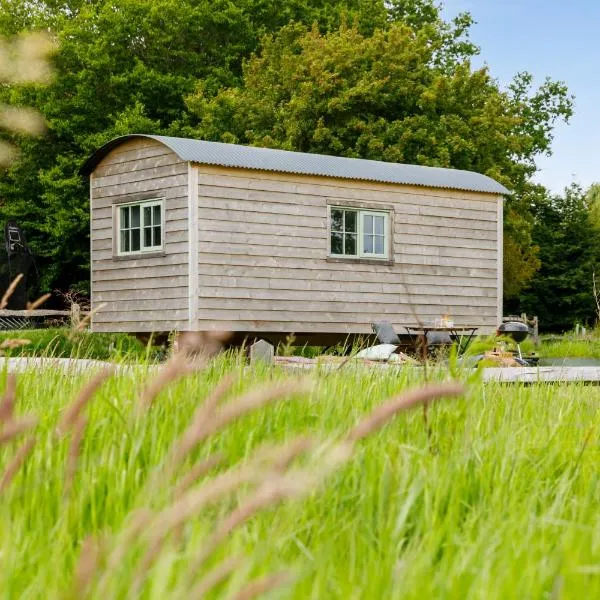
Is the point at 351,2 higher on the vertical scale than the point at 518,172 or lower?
higher

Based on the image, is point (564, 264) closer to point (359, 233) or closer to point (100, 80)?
point (100, 80)

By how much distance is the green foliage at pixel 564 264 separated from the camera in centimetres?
2958

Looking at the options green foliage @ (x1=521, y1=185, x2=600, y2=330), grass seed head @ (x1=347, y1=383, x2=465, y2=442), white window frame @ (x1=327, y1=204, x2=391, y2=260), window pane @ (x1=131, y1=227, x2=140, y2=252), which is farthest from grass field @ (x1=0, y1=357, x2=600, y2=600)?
green foliage @ (x1=521, y1=185, x2=600, y2=330)

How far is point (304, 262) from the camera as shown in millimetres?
15391

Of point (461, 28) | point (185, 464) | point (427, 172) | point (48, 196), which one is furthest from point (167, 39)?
point (185, 464)

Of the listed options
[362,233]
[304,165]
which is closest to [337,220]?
[362,233]

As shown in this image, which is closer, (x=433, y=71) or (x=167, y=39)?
(x=433, y=71)

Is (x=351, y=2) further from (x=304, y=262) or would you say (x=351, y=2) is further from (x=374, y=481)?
(x=374, y=481)

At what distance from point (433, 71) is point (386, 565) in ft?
80.4

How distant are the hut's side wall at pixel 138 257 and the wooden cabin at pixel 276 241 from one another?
23mm

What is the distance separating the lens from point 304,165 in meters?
15.6

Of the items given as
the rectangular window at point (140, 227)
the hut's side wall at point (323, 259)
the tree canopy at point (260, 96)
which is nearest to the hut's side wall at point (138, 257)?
the rectangular window at point (140, 227)

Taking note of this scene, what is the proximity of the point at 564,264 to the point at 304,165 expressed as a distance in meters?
16.5

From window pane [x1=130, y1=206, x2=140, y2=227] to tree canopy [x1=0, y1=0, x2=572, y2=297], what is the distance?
7878 mm
